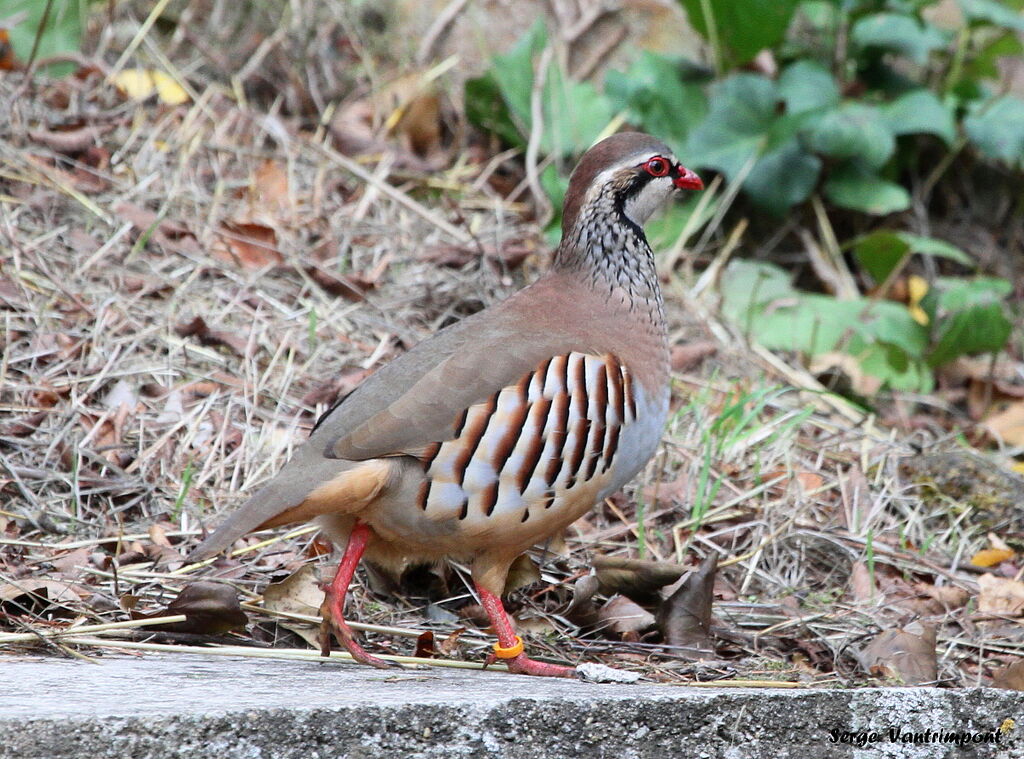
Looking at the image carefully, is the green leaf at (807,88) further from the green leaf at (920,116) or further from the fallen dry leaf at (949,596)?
the fallen dry leaf at (949,596)

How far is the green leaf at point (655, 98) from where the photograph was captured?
259 inches

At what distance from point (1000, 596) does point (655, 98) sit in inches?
136

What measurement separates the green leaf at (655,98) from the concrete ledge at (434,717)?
4.40 meters

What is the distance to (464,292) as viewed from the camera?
17.6 ft

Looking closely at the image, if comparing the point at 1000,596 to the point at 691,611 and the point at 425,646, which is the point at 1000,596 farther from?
the point at 425,646

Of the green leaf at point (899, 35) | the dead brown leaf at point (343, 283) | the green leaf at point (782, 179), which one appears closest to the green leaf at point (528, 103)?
the green leaf at point (782, 179)

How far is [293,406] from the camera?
4.57 metres

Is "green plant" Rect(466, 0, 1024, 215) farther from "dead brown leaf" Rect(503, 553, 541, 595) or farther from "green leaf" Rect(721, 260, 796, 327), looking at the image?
"dead brown leaf" Rect(503, 553, 541, 595)

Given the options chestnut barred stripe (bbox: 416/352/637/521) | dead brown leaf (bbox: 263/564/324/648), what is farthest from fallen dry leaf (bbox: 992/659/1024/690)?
dead brown leaf (bbox: 263/564/324/648)

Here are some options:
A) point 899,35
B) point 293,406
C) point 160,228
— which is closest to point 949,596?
point 293,406

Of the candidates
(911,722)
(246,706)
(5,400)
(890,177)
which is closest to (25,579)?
(5,400)

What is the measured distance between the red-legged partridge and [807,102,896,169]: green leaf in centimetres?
318

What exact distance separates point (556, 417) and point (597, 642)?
0.74 m

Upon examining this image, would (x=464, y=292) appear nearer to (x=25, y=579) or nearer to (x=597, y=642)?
(x=597, y=642)
